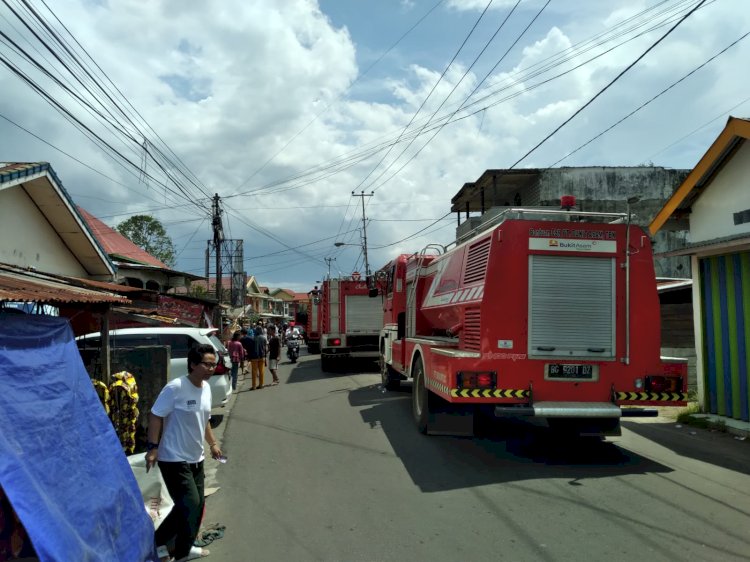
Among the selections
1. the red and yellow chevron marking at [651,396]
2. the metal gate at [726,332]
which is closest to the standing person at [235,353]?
the red and yellow chevron marking at [651,396]

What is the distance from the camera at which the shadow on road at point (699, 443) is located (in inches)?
268

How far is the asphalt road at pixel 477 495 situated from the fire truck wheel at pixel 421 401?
0.73ft

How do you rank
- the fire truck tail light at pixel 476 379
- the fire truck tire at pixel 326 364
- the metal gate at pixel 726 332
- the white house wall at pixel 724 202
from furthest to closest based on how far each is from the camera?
1. the fire truck tire at pixel 326 364
2. the white house wall at pixel 724 202
3. the metal gate at pixel 726 332
4. the fire truck tail light at pixel 476 379

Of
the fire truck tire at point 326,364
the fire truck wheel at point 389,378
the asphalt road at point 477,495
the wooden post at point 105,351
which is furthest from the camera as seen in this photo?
the fire truck tire at point 326,364

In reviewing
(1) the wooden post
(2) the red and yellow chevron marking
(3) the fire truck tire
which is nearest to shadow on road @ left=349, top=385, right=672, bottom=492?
(2) the red and yellow chevron marking

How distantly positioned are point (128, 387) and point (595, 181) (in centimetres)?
2495

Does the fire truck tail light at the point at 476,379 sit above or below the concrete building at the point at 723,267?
below

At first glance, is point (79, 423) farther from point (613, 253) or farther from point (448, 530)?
point (613, 253)

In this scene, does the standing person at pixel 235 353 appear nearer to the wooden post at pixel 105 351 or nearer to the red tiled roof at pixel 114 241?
the wooden post at pixel 105 351

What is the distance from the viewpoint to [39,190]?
10.0 m

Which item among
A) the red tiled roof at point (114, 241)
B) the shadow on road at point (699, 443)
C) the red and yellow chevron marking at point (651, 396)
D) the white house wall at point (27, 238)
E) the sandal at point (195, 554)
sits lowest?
the sandal at point (195, 554)

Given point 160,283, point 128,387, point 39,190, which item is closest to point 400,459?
point 128,387

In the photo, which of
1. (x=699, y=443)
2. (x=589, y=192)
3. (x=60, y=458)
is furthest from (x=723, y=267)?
(x=589, y=192)

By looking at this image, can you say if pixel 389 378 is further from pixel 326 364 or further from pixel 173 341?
pixel 326 364
